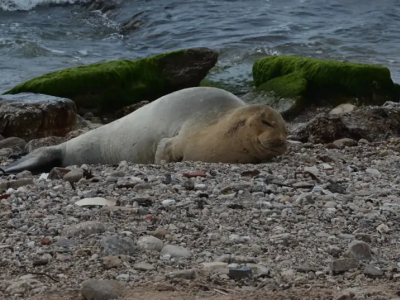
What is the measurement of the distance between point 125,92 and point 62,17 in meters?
10.3

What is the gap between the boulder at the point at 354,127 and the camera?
24.6 ft

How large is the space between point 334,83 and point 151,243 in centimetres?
726

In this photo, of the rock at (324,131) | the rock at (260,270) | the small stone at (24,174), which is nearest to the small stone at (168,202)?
the rock at (260,270)

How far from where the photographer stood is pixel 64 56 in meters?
15.6

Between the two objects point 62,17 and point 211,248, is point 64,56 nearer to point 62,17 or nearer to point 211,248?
point 62,17

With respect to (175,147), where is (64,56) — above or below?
below

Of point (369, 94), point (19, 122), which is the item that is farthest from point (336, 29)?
point (19, 122)

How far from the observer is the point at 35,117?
886cm

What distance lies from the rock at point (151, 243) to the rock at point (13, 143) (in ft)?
14.8

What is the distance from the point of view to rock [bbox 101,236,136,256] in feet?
12.4

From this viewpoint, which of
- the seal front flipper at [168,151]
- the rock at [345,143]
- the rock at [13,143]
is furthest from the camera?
the rock at [13,143]

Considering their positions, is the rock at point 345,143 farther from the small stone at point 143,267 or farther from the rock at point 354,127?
the small stone at point 143,267

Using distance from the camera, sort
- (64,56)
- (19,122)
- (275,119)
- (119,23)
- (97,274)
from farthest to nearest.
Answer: (119,23)
(64,56)
(19,122)
(275,119)
(97,274)

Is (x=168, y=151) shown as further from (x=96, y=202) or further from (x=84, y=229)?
(x=84, y=229)
